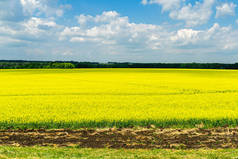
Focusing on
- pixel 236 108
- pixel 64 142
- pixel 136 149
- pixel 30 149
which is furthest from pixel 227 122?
pixel 30 149

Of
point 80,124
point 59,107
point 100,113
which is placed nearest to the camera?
point 80,124

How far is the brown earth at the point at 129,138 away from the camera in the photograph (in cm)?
960

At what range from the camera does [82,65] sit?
90.8m

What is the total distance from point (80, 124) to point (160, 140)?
4.26 m

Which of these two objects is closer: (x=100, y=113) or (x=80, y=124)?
(x=80, y=124)

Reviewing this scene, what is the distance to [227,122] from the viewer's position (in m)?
12.9

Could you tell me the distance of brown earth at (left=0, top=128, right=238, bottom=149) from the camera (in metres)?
9.60

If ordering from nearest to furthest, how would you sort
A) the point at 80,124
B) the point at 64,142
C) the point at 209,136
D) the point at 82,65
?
the point at 64,142 < the point at 209,136 < the point at 80,124 < the point at 82,65

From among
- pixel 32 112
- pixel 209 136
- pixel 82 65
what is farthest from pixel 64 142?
pixel 82 65

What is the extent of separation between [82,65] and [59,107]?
75630 millimetres

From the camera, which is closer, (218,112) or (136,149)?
(136,149)

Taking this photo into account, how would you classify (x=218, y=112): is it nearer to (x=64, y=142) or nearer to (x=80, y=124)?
(x=80, y=124)

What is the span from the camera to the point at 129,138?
10.4 m

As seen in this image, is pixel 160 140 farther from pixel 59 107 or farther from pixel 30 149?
pixel 59 107
